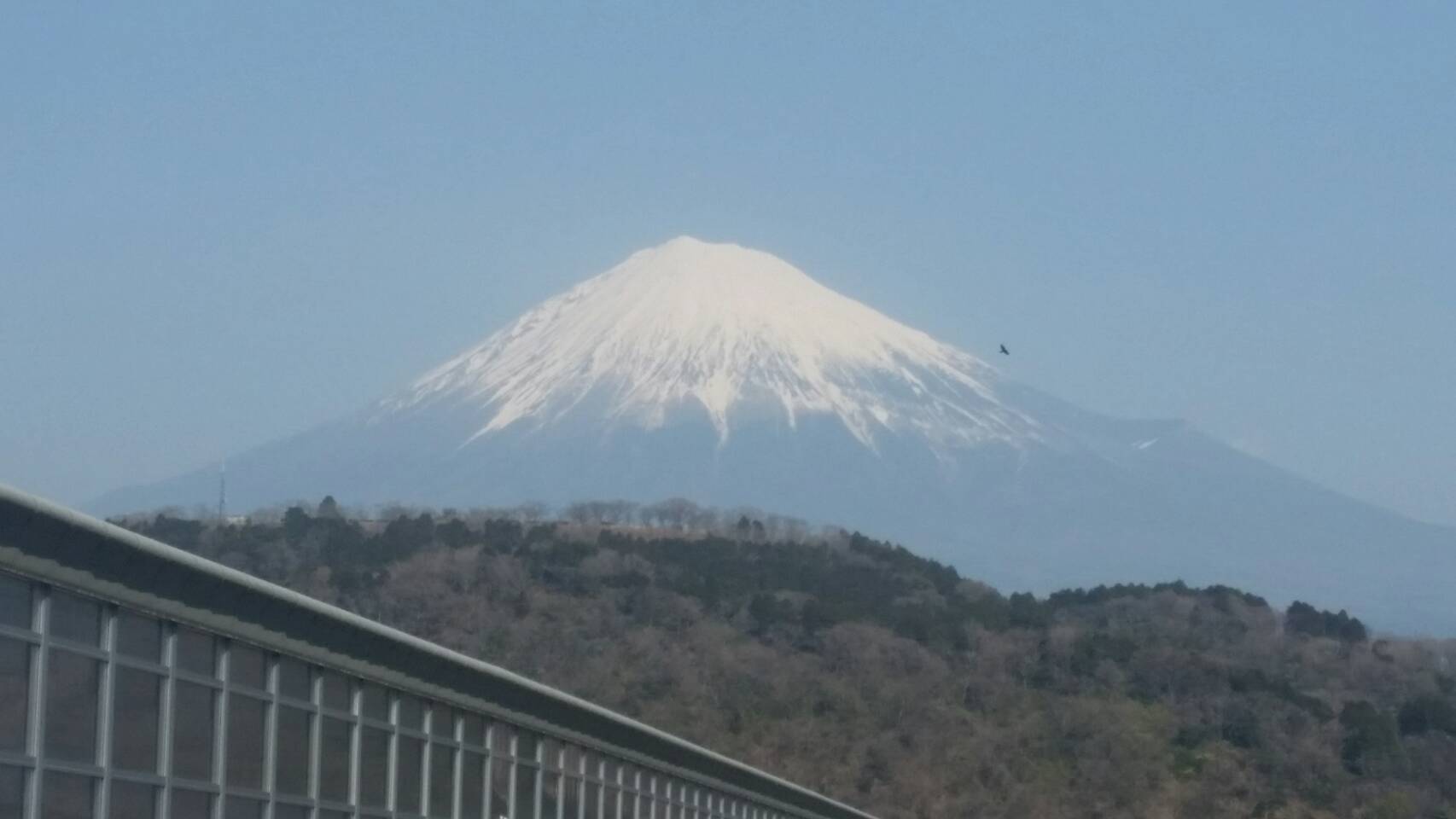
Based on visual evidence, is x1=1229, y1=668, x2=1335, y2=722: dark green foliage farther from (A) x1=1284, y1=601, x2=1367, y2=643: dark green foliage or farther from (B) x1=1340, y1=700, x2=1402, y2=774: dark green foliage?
(A) x1=1284, y1=601, x2=1367, y2=643: dark green foliage

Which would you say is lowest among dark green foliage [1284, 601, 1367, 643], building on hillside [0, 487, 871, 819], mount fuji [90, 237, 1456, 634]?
building on hillside [0, 487, 871, 819]

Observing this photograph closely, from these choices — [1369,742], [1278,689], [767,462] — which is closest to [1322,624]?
[1278,689]

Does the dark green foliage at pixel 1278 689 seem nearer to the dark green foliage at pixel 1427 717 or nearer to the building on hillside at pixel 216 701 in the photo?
the dark green foliage at pixel 1427 717

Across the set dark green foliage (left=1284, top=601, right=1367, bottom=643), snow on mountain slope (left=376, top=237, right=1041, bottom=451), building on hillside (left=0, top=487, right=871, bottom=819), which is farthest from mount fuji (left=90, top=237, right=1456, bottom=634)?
building on hillside (left=0, top=487, right=871, bottom=819)

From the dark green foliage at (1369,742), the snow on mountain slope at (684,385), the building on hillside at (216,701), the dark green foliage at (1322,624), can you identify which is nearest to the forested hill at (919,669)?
the dark green foliage at (1369,742)

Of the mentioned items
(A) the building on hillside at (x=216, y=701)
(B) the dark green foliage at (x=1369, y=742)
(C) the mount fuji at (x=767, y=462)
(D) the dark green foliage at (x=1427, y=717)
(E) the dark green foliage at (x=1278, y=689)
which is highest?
(C) the mount fuji at (x=767, y=462)

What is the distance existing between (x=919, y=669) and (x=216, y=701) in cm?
6679

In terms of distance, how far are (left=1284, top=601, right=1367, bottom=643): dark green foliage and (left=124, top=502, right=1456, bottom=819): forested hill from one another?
24cm

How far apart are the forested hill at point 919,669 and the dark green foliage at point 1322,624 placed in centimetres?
24

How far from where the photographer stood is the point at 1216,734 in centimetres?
7456

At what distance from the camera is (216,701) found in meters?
17.4

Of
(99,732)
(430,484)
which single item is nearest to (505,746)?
(99,732)

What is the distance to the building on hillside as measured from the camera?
14.6m

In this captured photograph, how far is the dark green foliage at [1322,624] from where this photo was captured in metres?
103
